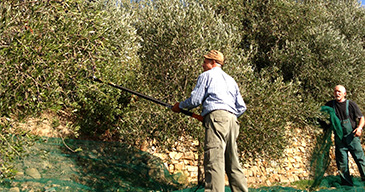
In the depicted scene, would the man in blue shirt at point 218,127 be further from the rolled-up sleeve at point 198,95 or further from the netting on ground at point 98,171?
the netting on ground at point 98,171

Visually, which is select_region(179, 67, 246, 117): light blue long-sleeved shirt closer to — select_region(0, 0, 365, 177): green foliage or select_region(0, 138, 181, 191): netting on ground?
select_region(0, 0, 365, 177): green foliage

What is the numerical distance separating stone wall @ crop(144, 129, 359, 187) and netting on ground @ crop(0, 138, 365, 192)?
124 cm

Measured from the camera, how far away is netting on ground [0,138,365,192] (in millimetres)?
7707

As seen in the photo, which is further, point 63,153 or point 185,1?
point 185,1

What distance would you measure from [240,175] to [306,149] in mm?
11289

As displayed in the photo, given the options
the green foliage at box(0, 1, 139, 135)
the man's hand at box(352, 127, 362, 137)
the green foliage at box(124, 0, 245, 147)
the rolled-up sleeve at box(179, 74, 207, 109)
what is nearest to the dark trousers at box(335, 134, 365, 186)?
the man's hand at box(352, 127, 362, 137)

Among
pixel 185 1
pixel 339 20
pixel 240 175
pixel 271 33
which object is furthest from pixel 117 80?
pixel 339 20

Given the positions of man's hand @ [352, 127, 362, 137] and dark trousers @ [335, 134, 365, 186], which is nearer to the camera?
man's hand @ [352, 127, 362, 137]

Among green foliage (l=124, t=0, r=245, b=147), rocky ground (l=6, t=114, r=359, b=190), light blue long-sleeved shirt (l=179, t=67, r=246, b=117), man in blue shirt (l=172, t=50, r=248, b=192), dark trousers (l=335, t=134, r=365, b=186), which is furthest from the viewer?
rocky ground (l=6, t=114, r=359, b=190)

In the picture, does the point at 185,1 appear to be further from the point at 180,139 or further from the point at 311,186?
the point at 311,186

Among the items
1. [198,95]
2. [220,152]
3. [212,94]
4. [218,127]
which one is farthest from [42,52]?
[220,152]

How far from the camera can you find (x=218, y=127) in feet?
18.5

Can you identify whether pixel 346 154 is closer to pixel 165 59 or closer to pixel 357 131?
pixel 357 131

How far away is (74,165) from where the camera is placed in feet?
29.2
